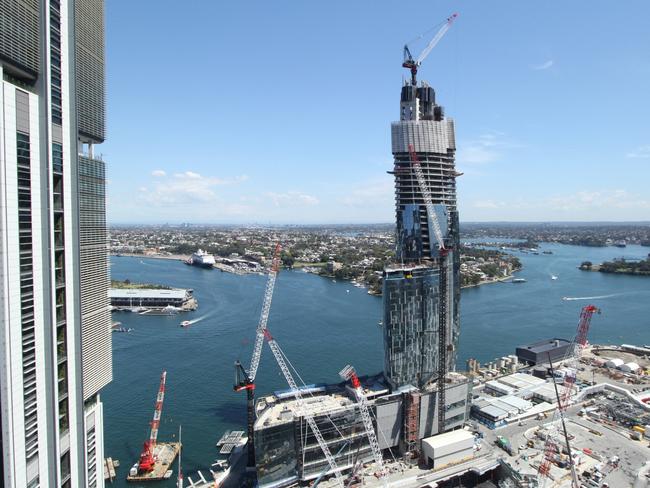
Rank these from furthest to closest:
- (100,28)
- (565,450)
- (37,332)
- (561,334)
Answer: (561,334) → (565,450) → (100,28) → (37,332)

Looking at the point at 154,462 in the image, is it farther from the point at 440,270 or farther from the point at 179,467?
the point at 440,270

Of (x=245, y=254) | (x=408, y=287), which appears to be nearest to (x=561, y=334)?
(x=408, y=287)

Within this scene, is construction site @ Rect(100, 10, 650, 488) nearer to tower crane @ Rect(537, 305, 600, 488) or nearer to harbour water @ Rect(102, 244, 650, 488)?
tower crane @ Rect(537, 305, 600, 488)

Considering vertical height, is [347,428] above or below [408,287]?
below

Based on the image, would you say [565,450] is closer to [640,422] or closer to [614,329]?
[640,422]

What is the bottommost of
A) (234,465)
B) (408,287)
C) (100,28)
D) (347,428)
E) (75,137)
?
(234,465)

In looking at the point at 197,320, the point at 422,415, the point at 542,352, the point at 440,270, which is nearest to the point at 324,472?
the point at 422,415

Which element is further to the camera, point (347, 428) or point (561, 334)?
point (561, 334)

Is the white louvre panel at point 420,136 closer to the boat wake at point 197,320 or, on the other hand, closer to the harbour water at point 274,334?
the harbour water at point 274,334
